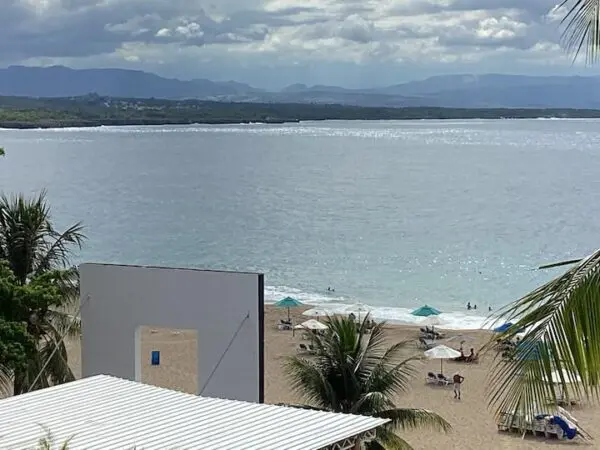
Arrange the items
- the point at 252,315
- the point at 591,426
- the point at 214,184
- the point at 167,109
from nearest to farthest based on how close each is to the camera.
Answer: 1. the point at 252,315
2. the point at 591,426
3. the point at 214,184
4. the point at 167,109

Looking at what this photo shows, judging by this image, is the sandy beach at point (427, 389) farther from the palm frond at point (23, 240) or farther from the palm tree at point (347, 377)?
the palm frond at point (23, 240)

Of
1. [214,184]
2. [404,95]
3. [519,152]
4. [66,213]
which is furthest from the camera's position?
[404,95]

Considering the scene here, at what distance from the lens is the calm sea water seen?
5075 centimetres

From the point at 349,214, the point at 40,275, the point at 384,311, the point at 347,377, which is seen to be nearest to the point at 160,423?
the point at 347,377

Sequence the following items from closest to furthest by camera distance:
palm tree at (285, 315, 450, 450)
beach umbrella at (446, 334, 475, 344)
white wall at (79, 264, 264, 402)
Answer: palm tree at (285, 315, 450, 450) < white wall at (79, 264, 264, 402) < beach umbrella at (446, 334, 475, 344)

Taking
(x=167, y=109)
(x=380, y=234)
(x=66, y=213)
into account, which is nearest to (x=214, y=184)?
(x=66, y=213)

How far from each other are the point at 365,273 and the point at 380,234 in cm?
1478

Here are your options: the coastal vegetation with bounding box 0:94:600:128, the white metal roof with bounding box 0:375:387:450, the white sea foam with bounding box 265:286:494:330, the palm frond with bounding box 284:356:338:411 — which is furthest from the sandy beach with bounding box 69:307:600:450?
the coastal vegetation with bounding box 0:94:600:128

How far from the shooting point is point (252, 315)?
40.3ft

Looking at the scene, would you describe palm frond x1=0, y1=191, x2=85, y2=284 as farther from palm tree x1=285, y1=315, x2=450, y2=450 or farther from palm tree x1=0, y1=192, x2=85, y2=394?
palm tree x1=285, y1=315, x2=450, y2=450

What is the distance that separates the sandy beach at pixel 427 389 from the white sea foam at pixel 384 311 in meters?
2.03

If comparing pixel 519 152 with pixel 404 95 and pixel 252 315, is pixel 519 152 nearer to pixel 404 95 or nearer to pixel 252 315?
pixel 404 95

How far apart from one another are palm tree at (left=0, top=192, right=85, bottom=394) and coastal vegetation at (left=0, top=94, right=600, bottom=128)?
387 ft

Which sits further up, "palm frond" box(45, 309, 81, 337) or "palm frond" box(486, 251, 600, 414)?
"palm frond" box(486, 251, 600, 414)
